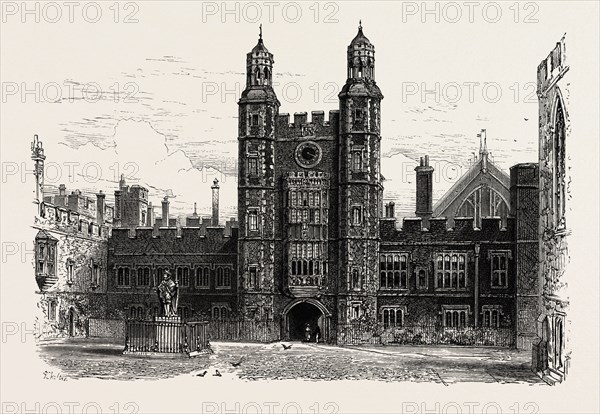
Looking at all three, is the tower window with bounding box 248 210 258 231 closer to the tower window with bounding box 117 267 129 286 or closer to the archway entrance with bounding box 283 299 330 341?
the archway entrance with bounding box 283 299 330 341

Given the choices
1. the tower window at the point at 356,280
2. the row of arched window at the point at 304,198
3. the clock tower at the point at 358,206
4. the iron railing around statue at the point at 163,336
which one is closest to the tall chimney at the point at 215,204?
the row of arched window at the point at 304,198

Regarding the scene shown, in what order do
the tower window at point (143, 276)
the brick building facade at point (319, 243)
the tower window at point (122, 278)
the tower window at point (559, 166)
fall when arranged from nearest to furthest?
the tower window at point (559, 166), the brick building facade at point (319, 243), the tower window at point (143, 276), the tower window at point (122, 278)

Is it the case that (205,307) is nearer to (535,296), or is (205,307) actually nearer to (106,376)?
(106,376)

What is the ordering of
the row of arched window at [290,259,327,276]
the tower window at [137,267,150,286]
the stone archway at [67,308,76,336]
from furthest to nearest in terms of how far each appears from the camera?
the row of arched window at [290,259,327,276] → the tower window at [137,267,150,286] → the stone archway at [67,308,76,336]

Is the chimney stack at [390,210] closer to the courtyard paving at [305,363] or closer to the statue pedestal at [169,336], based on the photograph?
the courtyard paving at [305,363]

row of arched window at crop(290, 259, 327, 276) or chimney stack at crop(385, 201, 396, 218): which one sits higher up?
chimney stack at crop(385, 201, 396, 218)

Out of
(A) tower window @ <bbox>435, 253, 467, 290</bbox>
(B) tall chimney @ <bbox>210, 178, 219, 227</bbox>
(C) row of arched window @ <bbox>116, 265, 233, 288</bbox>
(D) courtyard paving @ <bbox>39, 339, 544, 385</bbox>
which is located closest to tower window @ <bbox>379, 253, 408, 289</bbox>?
(A) tower window @ <bbox>435, 253, 467, 290</bbox>
